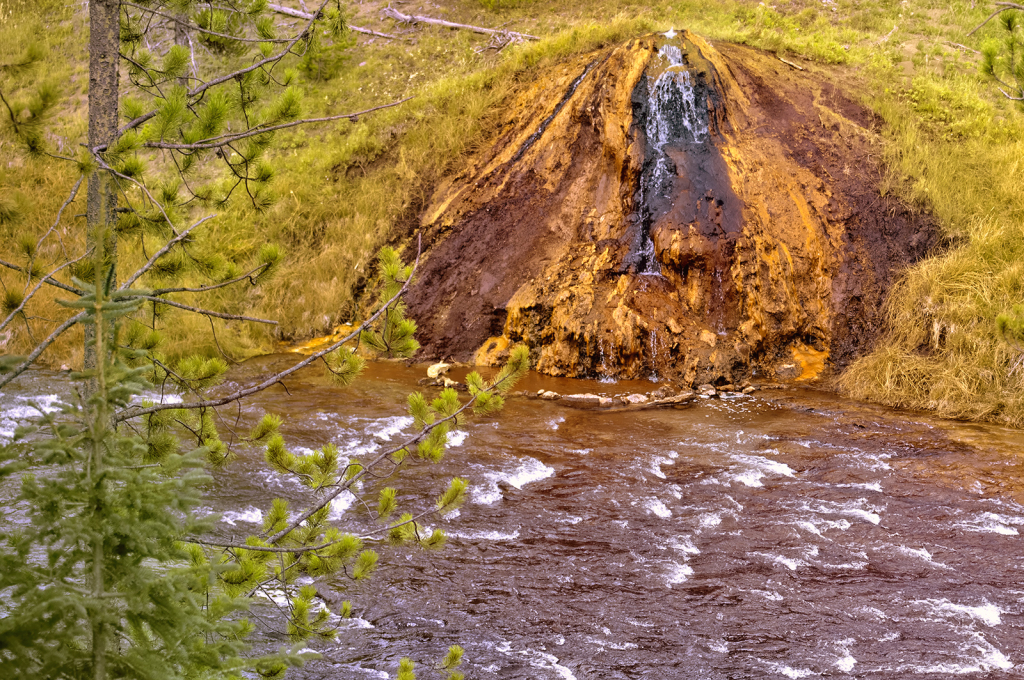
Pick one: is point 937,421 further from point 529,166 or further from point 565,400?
point 529,166

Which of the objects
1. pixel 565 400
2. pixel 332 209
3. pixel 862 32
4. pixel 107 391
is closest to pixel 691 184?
pixel 565 400

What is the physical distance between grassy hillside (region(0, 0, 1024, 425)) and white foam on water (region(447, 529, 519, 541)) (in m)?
3.38

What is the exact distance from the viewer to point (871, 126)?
11672 millimetres

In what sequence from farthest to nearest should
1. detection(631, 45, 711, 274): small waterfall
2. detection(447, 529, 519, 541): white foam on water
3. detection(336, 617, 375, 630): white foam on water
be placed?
detection(631, 45, 711, 274): small waterfall → detection(447, 529, 519, 541): white foam on water → detection(336, 617, 375, 630): white foam on water

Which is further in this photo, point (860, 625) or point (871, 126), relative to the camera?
point (871, 126)

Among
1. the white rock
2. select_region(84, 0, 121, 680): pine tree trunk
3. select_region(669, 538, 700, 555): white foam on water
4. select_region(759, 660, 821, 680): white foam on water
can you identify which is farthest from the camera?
the white rock

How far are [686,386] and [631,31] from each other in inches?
260

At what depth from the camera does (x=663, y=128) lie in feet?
36.1

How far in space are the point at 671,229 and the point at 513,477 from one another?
4.92 metres

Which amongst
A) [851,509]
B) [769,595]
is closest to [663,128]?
[851,509]

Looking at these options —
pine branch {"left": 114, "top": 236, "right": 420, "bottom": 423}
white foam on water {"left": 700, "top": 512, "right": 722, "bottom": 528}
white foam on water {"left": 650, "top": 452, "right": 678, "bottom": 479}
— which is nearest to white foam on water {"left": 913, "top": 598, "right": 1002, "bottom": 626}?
white foam on water {"left": 700, "top": 512, "right": 722, "bottom": 528}

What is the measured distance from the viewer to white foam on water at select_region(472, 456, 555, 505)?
604 centimetres

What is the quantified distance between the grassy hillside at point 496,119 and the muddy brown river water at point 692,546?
136 cm

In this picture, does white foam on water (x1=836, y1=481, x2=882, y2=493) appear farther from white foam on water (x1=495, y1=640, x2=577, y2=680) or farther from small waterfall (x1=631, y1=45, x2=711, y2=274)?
small waterfall (x1=631, y1=45, x2=711, y2=274)
